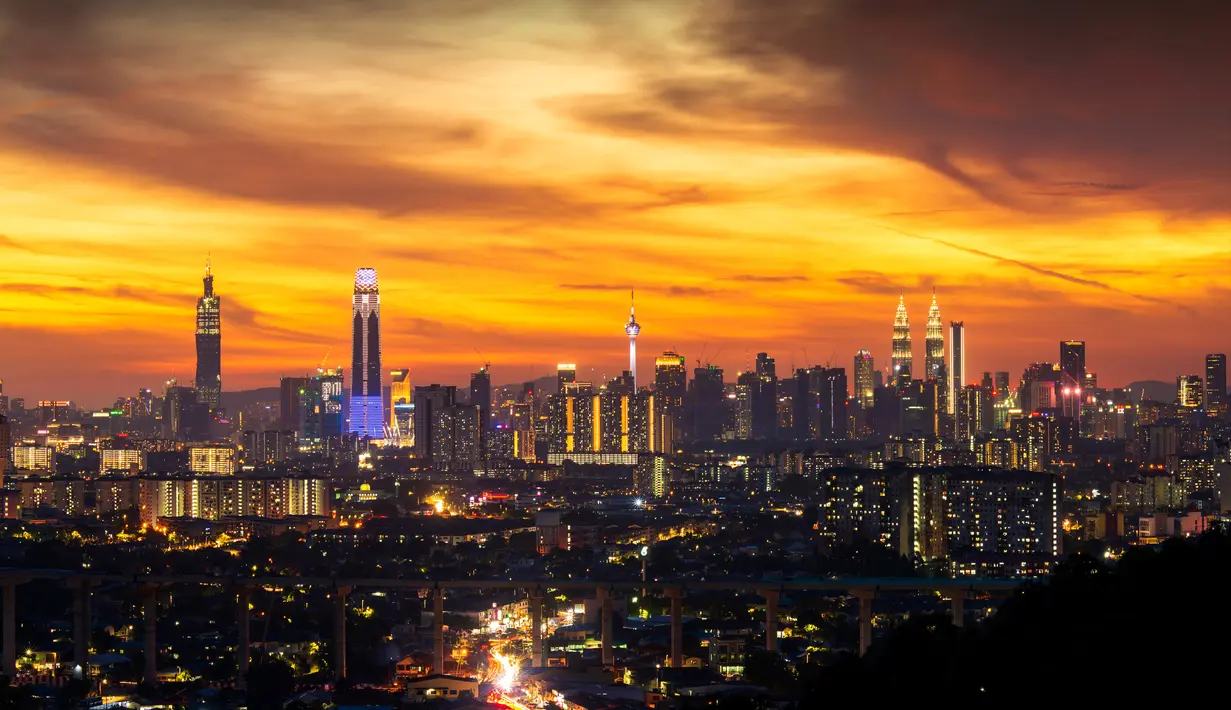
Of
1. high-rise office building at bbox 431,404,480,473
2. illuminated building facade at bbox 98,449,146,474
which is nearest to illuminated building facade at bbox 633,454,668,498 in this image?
high-rise office building at bbox 431,404,480,473

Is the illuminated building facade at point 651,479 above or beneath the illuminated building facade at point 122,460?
beneath

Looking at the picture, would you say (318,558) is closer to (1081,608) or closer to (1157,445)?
(1081,608)

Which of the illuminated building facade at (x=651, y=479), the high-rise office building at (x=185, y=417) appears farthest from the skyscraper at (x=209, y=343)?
the illuminated building facade at (x=651, y=479)

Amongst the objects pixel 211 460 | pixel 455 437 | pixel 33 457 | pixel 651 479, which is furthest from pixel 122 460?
pixel 651 479

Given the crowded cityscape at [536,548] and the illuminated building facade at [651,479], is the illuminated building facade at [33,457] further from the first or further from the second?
the illuminated building facade at [651,479]

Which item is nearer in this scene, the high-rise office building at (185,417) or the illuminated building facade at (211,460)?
the illuminated building facade at (211,460)

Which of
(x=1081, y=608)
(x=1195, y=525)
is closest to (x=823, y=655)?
(x=1081, y=608)

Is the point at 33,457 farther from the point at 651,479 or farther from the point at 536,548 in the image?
the point at 536,548

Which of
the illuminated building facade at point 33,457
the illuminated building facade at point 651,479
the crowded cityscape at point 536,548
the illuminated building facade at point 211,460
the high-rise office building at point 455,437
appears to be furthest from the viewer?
the high-rise office building at point 455,437
